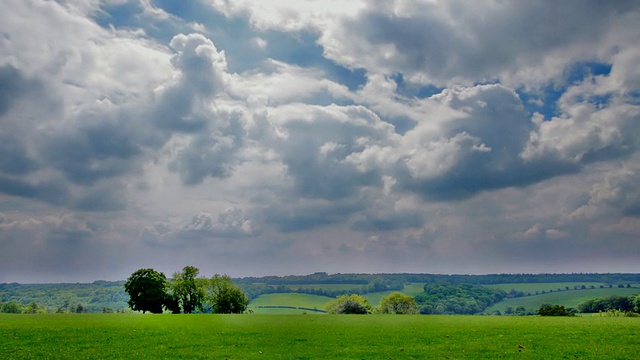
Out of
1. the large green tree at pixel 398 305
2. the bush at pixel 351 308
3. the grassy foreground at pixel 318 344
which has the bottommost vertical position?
the large green tree at pixel 398 305

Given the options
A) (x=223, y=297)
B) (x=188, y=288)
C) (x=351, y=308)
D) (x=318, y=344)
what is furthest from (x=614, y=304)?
(x=318, y=344)

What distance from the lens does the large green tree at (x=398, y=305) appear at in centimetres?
14612

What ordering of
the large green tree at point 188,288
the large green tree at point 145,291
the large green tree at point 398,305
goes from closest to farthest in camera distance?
1. the large green tree at point 145,291
2. the large green tree at point 188,288
3. the large green tree at point 398,305

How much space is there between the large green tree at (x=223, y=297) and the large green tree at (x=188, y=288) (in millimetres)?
2122

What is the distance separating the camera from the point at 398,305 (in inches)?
5797

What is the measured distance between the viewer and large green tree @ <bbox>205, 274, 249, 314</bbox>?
11919cm

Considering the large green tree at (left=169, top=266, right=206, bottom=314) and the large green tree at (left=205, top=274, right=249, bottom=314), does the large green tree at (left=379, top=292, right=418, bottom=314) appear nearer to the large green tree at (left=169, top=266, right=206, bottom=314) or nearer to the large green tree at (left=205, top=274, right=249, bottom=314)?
the large green tree at (left=205, top=274, right=249, bottom=314)

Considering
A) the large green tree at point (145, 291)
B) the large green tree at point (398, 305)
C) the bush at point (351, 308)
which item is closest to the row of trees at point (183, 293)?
the large green tree at point (145, 291)

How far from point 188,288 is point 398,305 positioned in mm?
67778

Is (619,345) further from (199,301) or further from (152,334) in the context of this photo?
(199,301)

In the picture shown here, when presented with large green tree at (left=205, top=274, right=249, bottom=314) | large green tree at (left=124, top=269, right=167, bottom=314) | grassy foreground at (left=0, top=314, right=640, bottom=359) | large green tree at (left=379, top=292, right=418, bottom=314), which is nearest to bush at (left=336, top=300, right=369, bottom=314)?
large green tree at (left=205, top=274, right=249, bottom=314)

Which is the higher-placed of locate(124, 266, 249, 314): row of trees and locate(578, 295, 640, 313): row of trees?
locate(124, 266, 249, 314): row of trees

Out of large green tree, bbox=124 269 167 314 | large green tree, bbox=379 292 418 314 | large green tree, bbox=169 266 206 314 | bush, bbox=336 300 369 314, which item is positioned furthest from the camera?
large green tree, bbox=379 292 418 314

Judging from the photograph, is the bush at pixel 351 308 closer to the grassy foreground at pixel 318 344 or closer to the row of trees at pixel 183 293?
the row of trees at pixel 183 293
